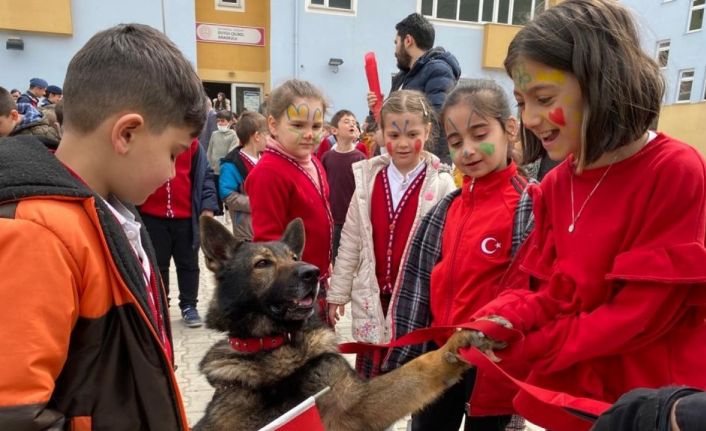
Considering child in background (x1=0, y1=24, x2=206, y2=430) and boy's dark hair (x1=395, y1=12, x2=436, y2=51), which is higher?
boy's dark hair (x1=395, y1=12, x2=436, y2=51)

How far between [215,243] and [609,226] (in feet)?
7.10

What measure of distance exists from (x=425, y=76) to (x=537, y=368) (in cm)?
386

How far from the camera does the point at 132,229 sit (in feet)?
5.33

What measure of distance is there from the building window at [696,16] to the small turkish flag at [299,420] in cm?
2850

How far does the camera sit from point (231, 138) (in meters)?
9.70

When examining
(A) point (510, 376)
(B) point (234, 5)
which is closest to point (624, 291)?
(A) point (510, 376)

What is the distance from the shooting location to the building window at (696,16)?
2262cm

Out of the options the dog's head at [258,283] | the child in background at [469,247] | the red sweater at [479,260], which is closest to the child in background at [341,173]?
the dog's head at [258,283]

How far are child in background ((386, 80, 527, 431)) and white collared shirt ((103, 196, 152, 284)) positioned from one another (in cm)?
130

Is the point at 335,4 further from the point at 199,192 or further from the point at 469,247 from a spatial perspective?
the point at 469,247

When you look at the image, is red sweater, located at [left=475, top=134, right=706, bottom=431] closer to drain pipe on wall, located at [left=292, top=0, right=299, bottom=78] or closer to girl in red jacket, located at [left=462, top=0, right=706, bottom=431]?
girl in red jacket, located at [left=462, top=0, right=706, bottom=431]

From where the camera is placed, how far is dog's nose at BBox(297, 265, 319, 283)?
2646 mm

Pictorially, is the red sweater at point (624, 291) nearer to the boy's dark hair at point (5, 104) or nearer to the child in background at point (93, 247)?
the child in background at point (93, 247)

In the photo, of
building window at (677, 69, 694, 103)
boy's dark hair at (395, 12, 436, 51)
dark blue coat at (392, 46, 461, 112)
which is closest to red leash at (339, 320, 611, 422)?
dark blue coat at (392, 46, 461, 112)
